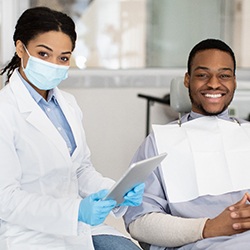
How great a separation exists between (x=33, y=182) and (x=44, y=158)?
8 centimetres

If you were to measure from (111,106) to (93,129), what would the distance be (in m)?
0.22

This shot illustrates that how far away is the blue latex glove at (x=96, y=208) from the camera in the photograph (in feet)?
5.52

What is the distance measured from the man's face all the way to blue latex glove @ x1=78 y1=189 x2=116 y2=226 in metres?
0.72

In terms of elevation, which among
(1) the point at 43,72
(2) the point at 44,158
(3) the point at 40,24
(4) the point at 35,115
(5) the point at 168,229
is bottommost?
(5) the point at 168,229

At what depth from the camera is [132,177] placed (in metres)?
1.64

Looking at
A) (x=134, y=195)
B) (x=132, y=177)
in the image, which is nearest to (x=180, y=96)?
(x=134, y=195)

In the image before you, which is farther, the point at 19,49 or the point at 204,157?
the point at 204,157

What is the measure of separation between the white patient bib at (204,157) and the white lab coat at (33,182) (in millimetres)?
401

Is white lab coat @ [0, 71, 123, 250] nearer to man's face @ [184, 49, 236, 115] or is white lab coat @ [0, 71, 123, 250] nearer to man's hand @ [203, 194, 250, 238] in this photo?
man's hand @ [203, 194, 250, 238]

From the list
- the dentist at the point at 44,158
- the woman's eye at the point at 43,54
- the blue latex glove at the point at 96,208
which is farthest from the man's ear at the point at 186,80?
the blue latex glove at the point at 96,208

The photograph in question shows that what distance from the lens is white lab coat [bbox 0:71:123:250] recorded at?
5.72 ft

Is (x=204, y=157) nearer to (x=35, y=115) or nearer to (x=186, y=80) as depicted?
(x=186, y=80)

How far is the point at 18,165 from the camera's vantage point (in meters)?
1.79

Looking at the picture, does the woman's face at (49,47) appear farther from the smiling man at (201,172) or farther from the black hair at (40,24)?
the smiling man at (201,172)
